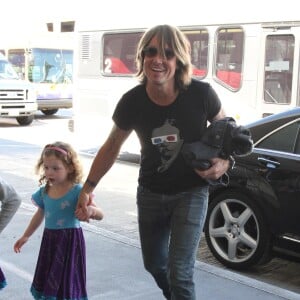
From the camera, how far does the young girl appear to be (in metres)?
3.37

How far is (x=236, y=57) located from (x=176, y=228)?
6.28 meters

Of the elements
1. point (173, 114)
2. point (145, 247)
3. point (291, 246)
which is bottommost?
point (291, 246)

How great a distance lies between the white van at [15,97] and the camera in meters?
17.8

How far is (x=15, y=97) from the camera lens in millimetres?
17984

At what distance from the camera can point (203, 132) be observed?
10.3 ft

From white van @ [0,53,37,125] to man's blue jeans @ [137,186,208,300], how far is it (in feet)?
49.2

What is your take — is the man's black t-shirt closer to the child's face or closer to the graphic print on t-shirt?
the graphic print on t-shirt

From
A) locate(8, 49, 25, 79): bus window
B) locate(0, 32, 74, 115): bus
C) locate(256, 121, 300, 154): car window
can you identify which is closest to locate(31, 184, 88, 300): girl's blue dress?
locate(256, 121, 300, 154): car window

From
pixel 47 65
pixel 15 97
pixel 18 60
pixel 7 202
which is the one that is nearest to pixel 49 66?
pixel 47 65

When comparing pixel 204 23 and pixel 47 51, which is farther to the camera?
pixel 47 51

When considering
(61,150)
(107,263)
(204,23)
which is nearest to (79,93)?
(204,23)

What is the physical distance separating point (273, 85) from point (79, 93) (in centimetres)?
439

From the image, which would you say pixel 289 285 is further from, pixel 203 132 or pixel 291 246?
pixel 203 132

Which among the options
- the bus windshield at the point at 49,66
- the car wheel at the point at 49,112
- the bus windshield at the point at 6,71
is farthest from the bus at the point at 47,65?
the bus windshield at the point at 6,71
